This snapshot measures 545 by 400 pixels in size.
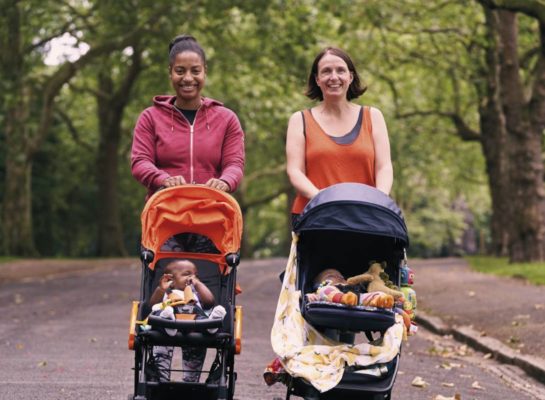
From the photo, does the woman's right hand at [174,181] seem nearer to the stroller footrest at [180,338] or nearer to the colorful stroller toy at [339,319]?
the colorful stroller toy at [339,319]

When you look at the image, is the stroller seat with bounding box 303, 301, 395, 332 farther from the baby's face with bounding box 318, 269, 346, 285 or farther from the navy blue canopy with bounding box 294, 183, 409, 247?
the navy blue canopy with bounding box 294, 183, 409, 247

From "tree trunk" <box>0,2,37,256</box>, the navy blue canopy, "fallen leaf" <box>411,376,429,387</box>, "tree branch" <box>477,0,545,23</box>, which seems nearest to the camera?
the navy blue canopy

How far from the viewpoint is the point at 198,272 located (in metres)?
6.43

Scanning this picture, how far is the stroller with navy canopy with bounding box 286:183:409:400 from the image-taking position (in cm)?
568

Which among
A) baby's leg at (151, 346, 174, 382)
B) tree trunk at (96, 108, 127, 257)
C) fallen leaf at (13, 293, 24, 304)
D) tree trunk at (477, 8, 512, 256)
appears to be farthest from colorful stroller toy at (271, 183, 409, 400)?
tree trunk at (96, 108, 127, 257)

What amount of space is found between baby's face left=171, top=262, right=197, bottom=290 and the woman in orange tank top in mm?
721

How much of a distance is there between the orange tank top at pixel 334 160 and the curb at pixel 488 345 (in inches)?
157

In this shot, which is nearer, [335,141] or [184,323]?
[184,323]

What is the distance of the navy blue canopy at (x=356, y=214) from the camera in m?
5.77

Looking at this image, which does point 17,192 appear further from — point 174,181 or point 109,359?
point 174,181

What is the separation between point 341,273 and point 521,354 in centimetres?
508

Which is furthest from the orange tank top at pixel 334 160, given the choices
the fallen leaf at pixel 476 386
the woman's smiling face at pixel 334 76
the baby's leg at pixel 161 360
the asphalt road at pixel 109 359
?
the fallen leaf at pixel 476 386

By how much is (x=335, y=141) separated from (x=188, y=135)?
850mm

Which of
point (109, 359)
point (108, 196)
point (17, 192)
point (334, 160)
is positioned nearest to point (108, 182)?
point (108, 196)
